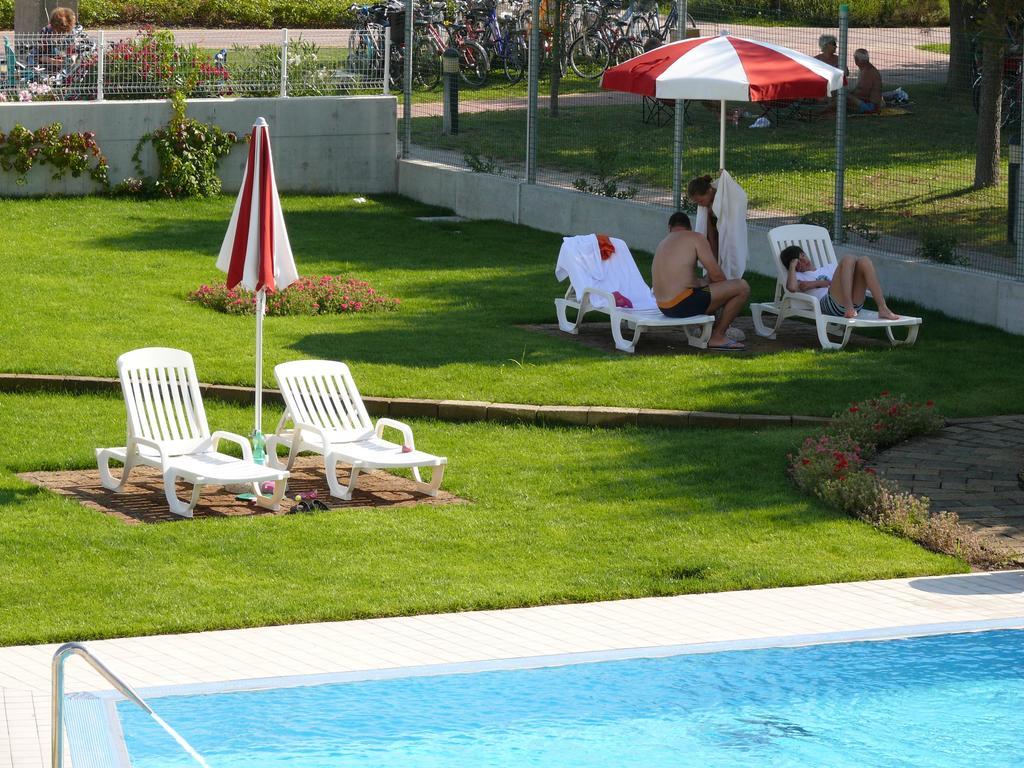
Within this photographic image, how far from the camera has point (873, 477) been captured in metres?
10.6

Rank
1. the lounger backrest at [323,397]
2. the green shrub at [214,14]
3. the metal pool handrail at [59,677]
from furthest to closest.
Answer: the green shrub at [214,14]
the lounger backrest at [323,397]
the metal pool handrail at [59,677]

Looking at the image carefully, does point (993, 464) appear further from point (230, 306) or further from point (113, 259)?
point (113, 259)

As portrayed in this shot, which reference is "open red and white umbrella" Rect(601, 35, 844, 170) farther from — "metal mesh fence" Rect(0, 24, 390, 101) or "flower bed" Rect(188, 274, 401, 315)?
"metal mesh fence" Rect(0, 24, 390, 101)

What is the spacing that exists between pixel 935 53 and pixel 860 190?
171 centimetres

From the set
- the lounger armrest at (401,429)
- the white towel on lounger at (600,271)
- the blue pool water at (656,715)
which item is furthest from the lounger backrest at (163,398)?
the white towel on lounger at (600,271)

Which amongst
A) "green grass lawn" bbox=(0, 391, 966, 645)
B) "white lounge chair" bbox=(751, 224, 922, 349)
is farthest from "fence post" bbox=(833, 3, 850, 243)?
"green grass lawn" bbox=(0, 391, 966, 645)

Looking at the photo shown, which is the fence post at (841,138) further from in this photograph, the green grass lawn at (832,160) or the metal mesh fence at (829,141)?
the green grass lawn at (832,160)

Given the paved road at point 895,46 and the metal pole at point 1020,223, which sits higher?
the paved road at point 895,46

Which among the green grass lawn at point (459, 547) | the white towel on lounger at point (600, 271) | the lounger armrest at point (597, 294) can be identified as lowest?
the green grass lawn at point (459, 547)

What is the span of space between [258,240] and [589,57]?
1391cm

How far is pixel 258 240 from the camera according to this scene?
10867 mm

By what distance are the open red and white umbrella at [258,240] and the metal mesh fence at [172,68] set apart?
12760 mm

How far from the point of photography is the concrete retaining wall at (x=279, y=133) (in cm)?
2253

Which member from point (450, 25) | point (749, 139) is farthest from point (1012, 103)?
point (450, 25)
